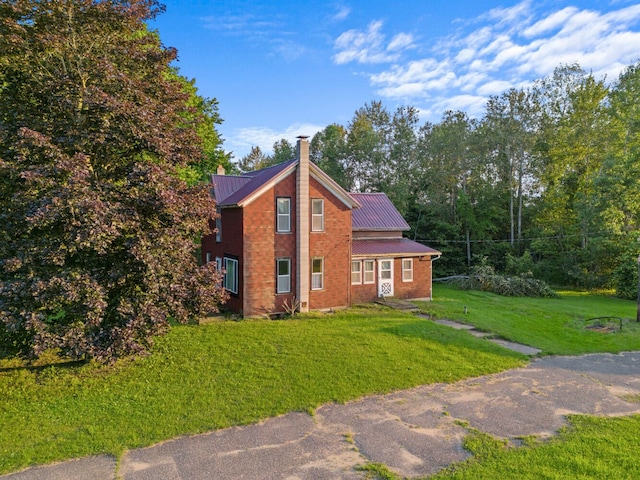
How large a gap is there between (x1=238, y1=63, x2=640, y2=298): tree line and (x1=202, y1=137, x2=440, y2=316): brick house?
668 inches

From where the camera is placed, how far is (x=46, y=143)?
8.86 meters

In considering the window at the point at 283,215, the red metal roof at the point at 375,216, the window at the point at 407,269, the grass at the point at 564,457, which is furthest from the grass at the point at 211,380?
the red metal roof at the point at 375,216

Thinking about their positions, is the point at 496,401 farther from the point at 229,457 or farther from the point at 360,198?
the point at 360,198

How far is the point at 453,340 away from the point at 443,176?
27457mm

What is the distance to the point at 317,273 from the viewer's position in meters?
19.4

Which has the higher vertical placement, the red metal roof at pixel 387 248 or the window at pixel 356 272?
the red metal roof at pixel 387 248

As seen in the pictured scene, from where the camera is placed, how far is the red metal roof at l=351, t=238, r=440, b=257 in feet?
70.5

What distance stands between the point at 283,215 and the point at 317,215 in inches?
68.2

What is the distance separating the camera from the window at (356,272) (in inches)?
844

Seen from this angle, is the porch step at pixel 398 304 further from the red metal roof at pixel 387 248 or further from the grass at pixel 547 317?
the red metal roof at pixel 387 248

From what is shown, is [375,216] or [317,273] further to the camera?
[375,216]

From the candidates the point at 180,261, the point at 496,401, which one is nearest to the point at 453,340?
the point at 496,401

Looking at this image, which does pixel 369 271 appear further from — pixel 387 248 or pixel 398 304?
pixel 398 304

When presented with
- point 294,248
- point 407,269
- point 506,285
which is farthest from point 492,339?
point 506,285
